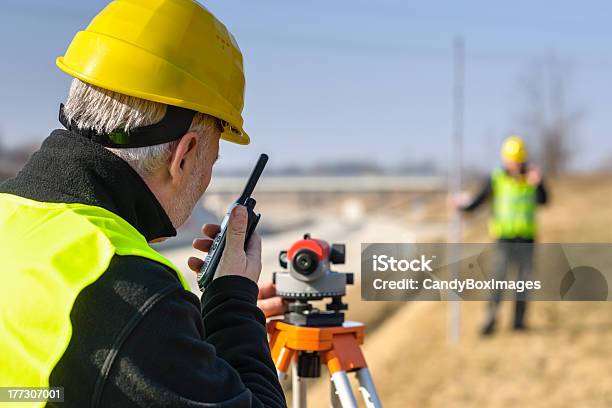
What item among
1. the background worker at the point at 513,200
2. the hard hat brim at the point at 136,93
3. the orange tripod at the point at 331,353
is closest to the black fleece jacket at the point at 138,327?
the hard hat brim at the point at 136,93

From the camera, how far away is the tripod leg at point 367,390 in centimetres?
216

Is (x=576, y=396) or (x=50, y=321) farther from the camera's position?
(x=576, y=396)

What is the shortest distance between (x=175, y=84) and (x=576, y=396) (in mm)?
5710

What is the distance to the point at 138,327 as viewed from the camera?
3.62 feet

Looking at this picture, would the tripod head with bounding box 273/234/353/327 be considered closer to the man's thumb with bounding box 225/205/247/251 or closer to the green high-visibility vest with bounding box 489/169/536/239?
the man's thumb with bounding box 225/205/247/251

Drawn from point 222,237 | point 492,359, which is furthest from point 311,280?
point 492,359

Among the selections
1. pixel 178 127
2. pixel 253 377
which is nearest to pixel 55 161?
pixel 178 127

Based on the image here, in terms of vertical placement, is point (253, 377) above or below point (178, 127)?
below

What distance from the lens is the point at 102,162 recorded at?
1.30 meters

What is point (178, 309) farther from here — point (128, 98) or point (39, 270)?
point (128, 98)

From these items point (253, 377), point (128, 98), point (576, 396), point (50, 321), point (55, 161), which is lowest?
point (576, 396)

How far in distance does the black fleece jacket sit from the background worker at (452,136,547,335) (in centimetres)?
693

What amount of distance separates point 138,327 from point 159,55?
0.52 m

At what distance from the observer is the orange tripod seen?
2.17 meters
